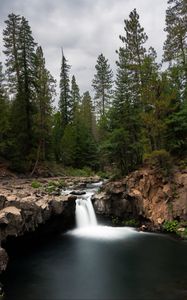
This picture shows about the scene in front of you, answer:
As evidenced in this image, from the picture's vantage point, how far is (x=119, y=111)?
26.7m

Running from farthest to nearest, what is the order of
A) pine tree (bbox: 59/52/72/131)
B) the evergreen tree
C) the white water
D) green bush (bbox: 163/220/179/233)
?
pine tree (bbox: 59/52/72/131) → the evergreen tree → the white water → green bush (bbox: 163/220/179/233)

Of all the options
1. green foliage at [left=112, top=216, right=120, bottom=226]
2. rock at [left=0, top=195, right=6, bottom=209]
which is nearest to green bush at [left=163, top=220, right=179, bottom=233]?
green foliage at [left=112, top=216, right=120, bottom=226]

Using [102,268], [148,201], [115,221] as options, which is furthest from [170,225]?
[102,268]

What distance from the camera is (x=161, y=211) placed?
2100cm

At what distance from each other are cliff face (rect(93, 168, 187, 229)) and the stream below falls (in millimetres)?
1666

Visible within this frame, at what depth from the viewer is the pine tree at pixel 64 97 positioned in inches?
2055

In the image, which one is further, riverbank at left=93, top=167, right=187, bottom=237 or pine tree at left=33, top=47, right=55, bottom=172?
pine tree at left=33, top=47, right=55, bottom=172

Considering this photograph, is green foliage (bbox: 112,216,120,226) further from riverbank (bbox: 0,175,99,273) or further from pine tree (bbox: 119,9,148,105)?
pine tree (bbox: 119,9,148,105)

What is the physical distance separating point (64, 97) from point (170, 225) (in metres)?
36.5

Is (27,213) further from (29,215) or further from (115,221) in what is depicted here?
(115,221)

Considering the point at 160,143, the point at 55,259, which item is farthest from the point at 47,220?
the point at 160,143

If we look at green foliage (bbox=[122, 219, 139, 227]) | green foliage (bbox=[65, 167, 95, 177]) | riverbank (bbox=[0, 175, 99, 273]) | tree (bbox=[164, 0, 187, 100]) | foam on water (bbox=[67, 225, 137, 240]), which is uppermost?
tree (bbox=[164, 0, 187, 100])

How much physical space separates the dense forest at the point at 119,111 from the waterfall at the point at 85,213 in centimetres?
411

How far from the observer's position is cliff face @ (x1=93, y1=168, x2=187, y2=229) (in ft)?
67.8
